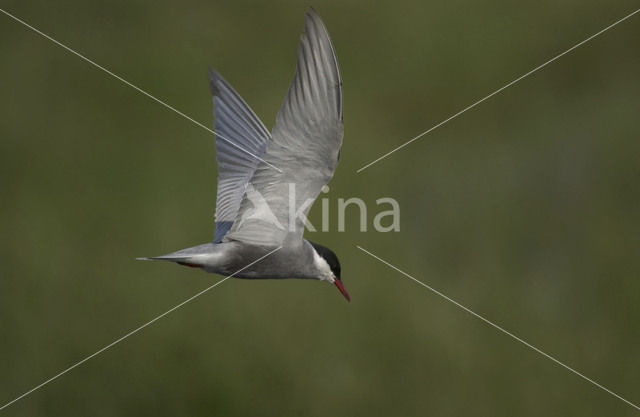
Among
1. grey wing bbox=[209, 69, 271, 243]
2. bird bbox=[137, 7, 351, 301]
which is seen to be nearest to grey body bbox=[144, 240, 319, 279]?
bird bbox=[137, 7, 351, 301]

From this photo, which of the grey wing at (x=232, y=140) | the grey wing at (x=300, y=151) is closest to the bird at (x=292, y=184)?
the grey wing at (x=300, y=151)

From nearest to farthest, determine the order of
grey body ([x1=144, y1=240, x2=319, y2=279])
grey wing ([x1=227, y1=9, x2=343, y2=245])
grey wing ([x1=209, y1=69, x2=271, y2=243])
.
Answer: grey wing ([x1=227, y1=9, x2=343, y2=245])
grey body ([x1=144, y1=240, x2=319, y2=279])
grey wing ([x1=209, y1=69, x2=271, y2=243])

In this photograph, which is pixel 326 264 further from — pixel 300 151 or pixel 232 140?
pixel 232 140

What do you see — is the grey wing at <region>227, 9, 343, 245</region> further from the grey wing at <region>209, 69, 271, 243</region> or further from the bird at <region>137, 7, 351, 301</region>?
the grey wing at <region>209, 69, 271, 243</region>

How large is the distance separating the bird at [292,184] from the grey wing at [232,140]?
0.23 meters

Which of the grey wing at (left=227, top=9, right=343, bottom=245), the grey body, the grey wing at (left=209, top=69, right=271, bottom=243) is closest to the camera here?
the grey wing at (left=227, top=9, right=343, bottom=245)

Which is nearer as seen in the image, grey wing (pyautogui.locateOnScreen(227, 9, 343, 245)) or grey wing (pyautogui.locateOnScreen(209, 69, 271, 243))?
grey wing (pyautogui.locateOnScreen(227, 9, 343, 245))

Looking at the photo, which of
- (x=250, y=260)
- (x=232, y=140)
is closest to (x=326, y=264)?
(x=250, y=260)

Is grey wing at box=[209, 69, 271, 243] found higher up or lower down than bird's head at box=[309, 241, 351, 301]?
higher up

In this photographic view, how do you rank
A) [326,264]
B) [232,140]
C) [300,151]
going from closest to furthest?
[300,151], [326,264], [232,140]

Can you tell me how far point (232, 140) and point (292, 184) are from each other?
0.41m

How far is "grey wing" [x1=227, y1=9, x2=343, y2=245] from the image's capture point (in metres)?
1.60

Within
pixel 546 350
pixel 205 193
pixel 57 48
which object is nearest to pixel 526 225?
pixel 546 350

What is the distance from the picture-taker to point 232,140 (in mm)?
2094
